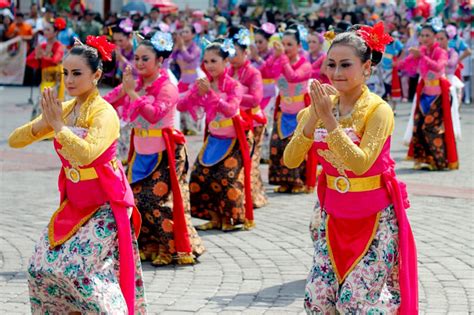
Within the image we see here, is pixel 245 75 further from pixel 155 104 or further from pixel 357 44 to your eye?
pixel 357 44

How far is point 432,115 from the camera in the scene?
39.8 ft

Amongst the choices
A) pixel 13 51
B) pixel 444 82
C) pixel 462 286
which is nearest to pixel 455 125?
pixel 444 82

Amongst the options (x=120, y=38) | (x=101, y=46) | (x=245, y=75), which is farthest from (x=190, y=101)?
(x=120, y=38)

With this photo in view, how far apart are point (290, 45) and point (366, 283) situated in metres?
6.20

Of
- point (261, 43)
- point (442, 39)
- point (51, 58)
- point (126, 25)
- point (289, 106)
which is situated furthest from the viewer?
point (51, 58)

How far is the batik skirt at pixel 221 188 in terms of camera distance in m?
8.38

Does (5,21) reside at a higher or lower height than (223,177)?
lower

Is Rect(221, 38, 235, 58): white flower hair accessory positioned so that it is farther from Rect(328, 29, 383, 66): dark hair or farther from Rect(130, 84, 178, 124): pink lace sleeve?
Rect(328, 29, 383, 66): dark hair

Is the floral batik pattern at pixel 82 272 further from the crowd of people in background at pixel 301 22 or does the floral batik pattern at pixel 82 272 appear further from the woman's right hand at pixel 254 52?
the crowd of people in background at pixel 301 22

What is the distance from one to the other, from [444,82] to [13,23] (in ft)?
46.4

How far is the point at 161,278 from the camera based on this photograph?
670cm

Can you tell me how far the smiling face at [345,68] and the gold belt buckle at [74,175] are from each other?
1353mm

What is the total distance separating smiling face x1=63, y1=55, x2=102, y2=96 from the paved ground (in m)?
1.59

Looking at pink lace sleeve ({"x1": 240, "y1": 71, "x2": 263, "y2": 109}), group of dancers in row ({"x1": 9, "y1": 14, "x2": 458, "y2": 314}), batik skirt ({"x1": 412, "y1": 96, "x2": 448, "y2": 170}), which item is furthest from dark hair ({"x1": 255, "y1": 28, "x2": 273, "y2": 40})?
group of dancers in row ({"x1": 9, "y1": 14, "x2": 458, "y2": 314})
